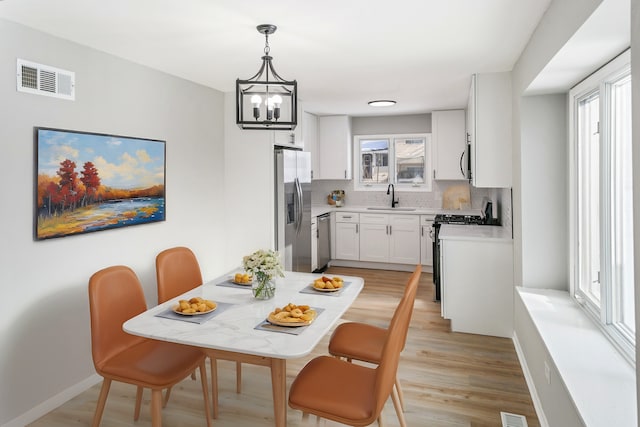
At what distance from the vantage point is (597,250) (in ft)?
8.29

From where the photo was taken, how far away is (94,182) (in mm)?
2938

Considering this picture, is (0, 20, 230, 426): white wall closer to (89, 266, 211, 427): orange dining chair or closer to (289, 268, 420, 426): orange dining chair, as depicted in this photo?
(89, 266, 211, 427): orange dining chair

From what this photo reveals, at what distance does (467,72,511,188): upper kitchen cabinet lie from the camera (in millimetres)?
3688

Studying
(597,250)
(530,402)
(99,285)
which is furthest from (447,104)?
(99,285)

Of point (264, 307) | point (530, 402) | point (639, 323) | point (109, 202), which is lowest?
point (530, 402)

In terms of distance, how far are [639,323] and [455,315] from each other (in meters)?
2.89

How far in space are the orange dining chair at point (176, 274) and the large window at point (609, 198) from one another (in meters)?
2.19

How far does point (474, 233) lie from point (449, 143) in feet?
7.68

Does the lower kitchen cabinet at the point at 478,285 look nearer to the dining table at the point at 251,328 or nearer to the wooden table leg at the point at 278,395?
the dining table at the point at 251,328

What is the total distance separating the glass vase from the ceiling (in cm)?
152

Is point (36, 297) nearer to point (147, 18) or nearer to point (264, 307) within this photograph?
point (264, 307)

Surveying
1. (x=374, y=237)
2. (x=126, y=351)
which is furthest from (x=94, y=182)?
(x=374, y=237)

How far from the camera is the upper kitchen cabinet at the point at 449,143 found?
5875mm

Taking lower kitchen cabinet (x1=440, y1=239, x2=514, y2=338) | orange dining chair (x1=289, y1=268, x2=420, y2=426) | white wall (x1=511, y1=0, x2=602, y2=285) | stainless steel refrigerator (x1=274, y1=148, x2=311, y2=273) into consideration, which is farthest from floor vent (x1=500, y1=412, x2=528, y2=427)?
stainless steel refrigerator (x1=274, y1=148, x2=311, y2=273)
